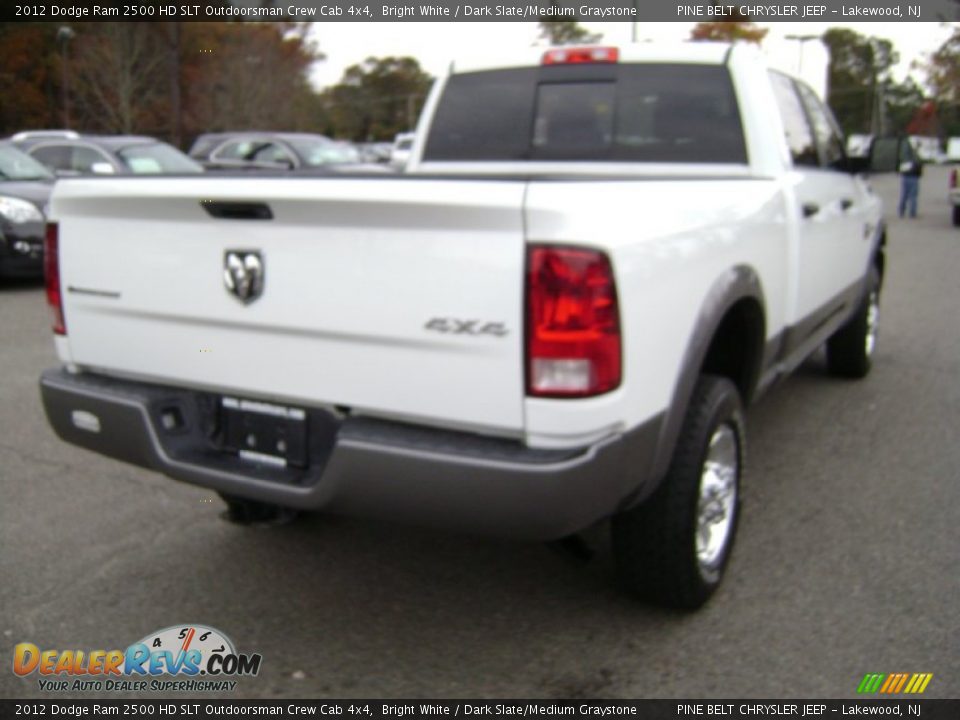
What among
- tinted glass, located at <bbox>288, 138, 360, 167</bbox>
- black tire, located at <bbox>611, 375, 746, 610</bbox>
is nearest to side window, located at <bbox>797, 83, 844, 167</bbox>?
black tire, located at <bbox>611, 375, 746, 610</bbox>

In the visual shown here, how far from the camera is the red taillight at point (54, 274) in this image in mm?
3180

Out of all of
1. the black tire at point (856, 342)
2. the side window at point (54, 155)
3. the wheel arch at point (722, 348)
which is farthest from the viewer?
A: the side window at point (54, 155)

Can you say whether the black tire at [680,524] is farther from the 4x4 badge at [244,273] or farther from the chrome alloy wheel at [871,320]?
the chrome alloy wheel at [871,320]

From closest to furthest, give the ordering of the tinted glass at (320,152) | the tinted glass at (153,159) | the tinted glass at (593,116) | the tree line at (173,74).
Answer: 1. the tinted glass at (593,116)
2. the tinted glass at (153,159)
3. the tinted glass at (320,152)
4. the tree line at (173,74)

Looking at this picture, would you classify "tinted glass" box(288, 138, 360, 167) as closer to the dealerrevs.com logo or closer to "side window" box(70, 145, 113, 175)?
"side window" box(70, 145, 113, 175)

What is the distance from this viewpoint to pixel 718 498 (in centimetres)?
327

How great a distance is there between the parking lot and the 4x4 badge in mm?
1148

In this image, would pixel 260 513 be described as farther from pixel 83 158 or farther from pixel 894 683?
pixel 83 158

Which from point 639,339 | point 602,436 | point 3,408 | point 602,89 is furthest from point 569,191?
point 3,408

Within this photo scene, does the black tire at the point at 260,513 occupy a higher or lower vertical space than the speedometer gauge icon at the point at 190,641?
higher

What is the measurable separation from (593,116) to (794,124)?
962 mm

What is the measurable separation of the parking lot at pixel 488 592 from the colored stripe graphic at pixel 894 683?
0.03 meters

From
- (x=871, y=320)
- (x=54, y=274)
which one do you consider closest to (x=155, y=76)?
(x=871, y=320)

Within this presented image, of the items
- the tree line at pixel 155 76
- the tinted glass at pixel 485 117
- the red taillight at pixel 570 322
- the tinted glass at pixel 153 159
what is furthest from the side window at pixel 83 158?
the tree line at pixel 155 76
